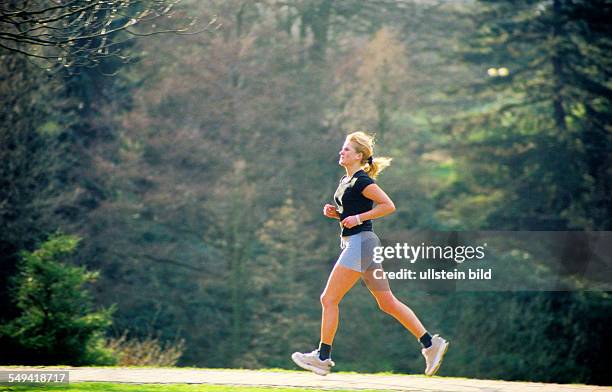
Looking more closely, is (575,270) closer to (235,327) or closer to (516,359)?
(516,359)

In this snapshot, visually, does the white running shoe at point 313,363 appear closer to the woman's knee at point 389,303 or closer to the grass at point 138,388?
the grass at point 138,388

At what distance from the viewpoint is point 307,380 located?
31.2 feet

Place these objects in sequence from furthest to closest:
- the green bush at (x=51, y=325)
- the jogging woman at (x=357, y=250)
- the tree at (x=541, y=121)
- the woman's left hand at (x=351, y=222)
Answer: the tree at (x=541, y=121)
the green bush at (x=51, y=325)
the jogging woman at (x=357, y=250)
the woman's left hand at (x=351, y=222)

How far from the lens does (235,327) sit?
26578 millimetres

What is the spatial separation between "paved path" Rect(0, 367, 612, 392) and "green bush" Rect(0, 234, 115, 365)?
13.6 ft

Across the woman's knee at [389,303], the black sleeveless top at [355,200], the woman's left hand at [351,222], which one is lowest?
the woman's knee at [389,303]

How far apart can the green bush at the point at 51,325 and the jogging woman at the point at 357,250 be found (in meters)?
6.86

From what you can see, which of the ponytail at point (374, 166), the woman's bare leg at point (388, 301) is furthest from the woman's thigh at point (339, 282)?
the ponytail at point (374, 166)

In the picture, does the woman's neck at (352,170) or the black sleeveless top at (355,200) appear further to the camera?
the woman's neck at (352,170)

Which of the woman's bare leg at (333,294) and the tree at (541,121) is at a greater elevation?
the tree at (541,121)

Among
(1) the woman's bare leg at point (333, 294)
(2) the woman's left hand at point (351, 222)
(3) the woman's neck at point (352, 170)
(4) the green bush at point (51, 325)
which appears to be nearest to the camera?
(2) the woman's left hand at point (351, 222)

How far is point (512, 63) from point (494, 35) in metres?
1.05

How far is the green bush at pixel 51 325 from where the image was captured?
14.7 meters

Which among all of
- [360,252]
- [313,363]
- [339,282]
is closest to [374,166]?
[360,252]
